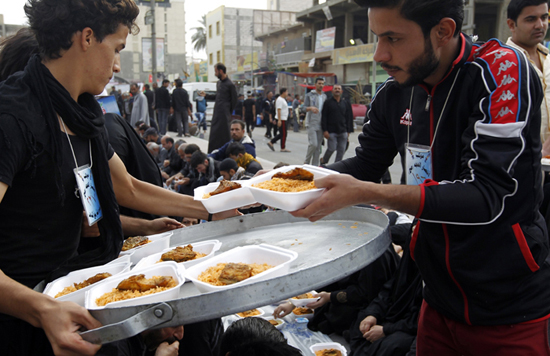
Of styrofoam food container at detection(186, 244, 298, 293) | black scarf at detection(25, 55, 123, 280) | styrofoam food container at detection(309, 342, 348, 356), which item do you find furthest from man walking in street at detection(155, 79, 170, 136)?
styrofoam food container at detection(186, 244, 298, 293)

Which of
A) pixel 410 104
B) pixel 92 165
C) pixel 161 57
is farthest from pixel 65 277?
pixel 161 57

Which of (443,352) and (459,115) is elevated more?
(459,115)

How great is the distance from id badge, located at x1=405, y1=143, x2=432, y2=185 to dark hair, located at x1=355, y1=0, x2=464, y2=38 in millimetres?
456

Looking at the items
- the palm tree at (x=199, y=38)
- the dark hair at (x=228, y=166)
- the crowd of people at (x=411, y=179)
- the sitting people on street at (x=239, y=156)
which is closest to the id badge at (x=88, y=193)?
the crowd of people at (x=411, y=179)

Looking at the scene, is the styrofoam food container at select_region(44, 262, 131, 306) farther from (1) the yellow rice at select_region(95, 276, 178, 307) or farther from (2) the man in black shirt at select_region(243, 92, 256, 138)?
(2) the man in black shirt at select_region(243, 92, 256, 138)

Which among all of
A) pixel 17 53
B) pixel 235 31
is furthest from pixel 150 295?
pixel 235 31

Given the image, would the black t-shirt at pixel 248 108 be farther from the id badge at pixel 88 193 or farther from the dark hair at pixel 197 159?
the id badge at pixel 88 193

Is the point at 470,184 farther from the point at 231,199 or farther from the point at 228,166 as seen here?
the point at 228,166

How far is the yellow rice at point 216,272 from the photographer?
1.45 meters

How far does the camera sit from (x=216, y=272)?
1521 millimetres

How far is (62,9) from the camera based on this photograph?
1.59 meters

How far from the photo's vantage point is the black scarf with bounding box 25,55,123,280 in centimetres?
157

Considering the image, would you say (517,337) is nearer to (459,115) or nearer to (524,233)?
(524,233)

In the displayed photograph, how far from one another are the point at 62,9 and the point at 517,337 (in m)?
2.05
